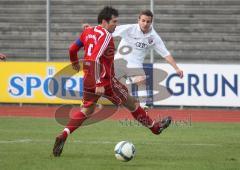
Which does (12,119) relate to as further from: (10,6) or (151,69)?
(10,6)

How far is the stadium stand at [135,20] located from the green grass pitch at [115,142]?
26.2ft

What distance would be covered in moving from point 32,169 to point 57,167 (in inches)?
13.2

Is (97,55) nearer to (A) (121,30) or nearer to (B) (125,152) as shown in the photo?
(B) (125,152)

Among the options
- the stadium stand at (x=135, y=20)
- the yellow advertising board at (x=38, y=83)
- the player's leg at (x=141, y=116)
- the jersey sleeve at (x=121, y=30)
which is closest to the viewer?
the player's leg at (x=141, y=116)

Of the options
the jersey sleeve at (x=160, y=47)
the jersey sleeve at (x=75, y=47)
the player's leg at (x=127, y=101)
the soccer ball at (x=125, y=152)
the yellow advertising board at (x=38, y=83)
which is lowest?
the yellow advertising board at (x=38, y=83)

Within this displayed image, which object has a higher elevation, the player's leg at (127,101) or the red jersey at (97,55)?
the red jersey at (97,55)

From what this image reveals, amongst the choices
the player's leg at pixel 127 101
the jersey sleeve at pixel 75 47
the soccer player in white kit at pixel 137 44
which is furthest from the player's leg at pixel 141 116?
the soccer player in white kit at pixel 137 44

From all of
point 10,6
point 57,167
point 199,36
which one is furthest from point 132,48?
point 10,6

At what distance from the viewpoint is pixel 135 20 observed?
2614 cm

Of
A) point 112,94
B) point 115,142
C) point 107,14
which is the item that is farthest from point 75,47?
point 115,142

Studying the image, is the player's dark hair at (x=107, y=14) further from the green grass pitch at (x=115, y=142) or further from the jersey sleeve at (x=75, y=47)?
the green grass pitch at (x=115, y=142)

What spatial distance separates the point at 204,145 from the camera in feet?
40.8

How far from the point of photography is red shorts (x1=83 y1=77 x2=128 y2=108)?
10.8 metres

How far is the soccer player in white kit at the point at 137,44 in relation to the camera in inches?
543
